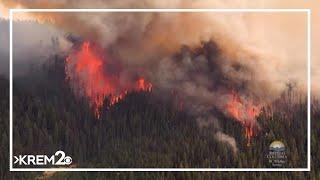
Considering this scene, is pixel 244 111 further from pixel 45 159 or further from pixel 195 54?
pixel 45 159

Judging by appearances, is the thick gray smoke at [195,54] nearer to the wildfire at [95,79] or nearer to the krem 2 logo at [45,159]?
the wildfire at [95,79]

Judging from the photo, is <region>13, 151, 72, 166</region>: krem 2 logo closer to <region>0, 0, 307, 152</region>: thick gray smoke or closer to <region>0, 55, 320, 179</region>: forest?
<region>0, 55, 320, 179</region>: forest

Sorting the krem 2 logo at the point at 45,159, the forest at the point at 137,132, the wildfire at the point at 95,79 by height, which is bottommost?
the krem 2 logo at the point at 45,159

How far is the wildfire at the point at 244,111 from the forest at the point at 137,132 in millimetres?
32

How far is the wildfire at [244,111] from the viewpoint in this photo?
648cm

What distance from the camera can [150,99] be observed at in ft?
21.3

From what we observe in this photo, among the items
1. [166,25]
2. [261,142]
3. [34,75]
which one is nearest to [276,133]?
[261,142]

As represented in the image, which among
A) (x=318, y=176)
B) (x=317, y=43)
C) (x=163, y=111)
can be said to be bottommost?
(x=318, y=176)

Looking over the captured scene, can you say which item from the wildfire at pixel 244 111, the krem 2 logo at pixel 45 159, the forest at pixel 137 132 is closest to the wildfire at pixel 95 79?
the forest at pixel 137 132

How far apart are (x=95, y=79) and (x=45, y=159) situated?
1.94 feet

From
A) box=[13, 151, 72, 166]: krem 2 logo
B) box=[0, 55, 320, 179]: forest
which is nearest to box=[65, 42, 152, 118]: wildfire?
box=[0, 55, 320, 179]: forest

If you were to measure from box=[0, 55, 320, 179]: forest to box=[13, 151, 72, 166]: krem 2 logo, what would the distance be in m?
0.03

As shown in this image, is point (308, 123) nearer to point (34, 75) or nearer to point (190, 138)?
point (190, 138)

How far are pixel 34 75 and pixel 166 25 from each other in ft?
2.90
